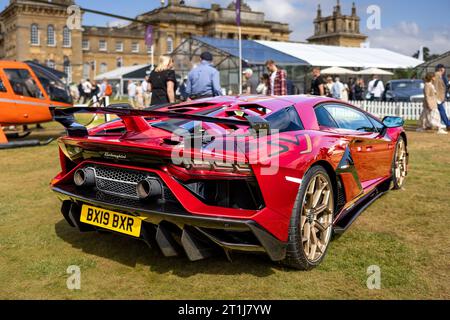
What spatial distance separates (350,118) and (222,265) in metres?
2.24

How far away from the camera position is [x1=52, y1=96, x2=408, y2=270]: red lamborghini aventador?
304cm

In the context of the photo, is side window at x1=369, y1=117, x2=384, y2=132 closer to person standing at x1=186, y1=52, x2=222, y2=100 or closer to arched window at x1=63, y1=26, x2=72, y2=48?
person standing at x1=186, y1=52, x2=222, y2=100

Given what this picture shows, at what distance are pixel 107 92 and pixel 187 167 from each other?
2193 cm

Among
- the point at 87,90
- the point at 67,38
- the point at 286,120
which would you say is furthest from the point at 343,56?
the point at 67,38

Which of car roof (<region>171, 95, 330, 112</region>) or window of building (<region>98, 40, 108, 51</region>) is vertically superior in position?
window of building (<region>98, 40, 108, 51</region>)

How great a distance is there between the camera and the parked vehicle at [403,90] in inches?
881

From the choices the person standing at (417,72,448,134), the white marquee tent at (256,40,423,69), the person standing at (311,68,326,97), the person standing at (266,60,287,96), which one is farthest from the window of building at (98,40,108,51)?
the person standing at (266,60,287,96)

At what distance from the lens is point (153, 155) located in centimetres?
316

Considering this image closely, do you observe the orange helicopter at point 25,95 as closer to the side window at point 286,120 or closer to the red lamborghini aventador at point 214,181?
the red lamborghini aventador at point 214,181

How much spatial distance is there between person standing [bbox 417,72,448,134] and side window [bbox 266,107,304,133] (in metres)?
10.8

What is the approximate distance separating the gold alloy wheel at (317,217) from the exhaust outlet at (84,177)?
1619 mm

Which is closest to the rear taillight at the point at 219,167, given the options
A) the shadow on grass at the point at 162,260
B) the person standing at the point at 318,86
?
the shadow on grass at the point at 162,260
